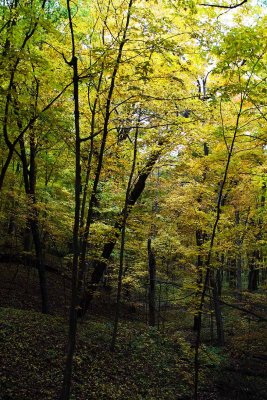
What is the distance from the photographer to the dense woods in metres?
7.33

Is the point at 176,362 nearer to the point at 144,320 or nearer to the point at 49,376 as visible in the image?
the point at 49,376

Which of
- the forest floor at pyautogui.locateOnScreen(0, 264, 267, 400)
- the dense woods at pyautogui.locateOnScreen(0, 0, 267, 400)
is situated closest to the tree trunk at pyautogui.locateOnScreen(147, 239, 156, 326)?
the dense woods at pyautogui.locateOnScreen(0, 0, 267, 400)

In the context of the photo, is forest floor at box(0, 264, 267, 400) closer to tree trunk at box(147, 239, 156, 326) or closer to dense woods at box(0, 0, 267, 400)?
dense woods at box(0, 0, 267, 400)

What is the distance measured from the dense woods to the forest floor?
0.05 meters

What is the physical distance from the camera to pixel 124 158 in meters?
13.7

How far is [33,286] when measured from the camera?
17406 millimetres

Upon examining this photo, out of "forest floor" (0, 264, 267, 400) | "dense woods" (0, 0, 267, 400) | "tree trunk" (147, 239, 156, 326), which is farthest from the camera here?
"tree trunk" (147, 239, 156, 326)

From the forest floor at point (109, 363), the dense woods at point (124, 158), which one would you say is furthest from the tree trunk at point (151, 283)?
the forest floor at point (109, 363)

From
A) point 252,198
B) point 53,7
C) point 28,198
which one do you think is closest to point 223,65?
point 28,198

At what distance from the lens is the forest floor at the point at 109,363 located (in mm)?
8373

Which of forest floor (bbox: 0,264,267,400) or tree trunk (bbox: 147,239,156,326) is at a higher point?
tree trunk (bbox: 147,239,156,326)

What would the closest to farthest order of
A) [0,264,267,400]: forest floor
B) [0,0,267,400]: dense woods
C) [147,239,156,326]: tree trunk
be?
[0,0,267,400]: dense woods, [0,264,267,400]: forest floor, [147,239,156,326]: tree trunk

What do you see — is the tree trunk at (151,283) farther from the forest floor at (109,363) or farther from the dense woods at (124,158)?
the forest floor at (109,363)

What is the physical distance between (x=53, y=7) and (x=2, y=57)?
8964 millimetres
